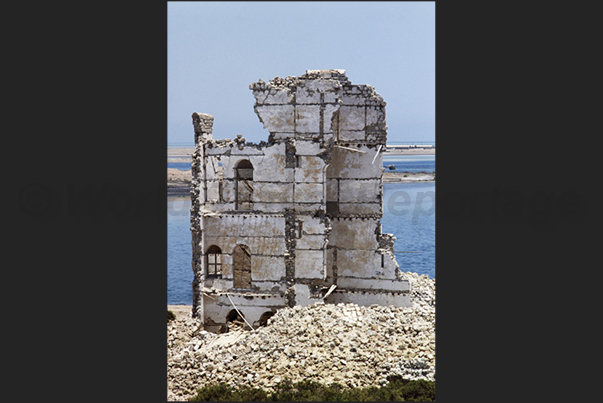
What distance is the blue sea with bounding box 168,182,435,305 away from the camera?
193ft

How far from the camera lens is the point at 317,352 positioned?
21.3 metres

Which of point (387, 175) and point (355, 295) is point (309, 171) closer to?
point (355, 295)

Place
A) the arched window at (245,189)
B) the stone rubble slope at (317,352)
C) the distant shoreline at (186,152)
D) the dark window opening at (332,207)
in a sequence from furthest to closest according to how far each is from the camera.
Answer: the distant shoreline at (186,152) < the dark window opening at (332,207) < the arched window at (245,189) < the stone rubble slope at (317,352)

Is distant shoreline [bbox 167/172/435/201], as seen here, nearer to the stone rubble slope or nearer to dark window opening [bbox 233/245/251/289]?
dark window opening [bbox 233/245/251/289]

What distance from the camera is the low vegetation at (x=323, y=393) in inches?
750

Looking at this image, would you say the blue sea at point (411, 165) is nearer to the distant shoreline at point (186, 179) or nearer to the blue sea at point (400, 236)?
the distant shoreline at point (186, 179)

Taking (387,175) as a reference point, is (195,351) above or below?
below

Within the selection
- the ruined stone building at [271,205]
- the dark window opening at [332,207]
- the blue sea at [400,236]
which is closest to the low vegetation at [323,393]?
the ruined stone building at [271,205]

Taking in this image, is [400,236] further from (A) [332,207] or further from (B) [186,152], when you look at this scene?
(A) [332,207]

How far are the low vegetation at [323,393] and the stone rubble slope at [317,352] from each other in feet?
1.20

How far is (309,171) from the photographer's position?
26688mm

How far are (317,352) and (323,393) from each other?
215 centimetres
